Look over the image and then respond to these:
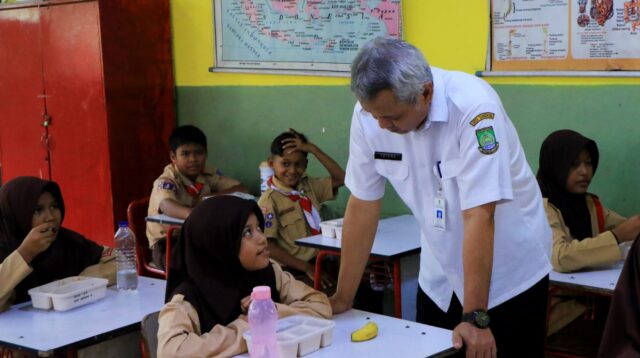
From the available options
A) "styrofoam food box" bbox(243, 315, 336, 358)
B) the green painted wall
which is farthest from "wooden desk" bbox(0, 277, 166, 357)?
the green painted wall

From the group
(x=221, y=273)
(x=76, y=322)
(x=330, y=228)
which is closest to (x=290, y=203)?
(x=330, y=228)

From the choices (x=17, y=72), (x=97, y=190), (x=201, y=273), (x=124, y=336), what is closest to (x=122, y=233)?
(x=124, y=336)

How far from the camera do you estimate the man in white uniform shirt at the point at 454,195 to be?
2121mm

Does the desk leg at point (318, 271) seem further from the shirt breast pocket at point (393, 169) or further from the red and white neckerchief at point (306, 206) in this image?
the shirt breast pocket at point (393, 169)

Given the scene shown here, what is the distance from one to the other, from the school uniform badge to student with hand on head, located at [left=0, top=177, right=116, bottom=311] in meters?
1.78

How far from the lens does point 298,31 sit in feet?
17.4

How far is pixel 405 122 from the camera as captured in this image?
2.18 meters

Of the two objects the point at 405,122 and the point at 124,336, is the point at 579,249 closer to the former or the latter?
the point at 405,122

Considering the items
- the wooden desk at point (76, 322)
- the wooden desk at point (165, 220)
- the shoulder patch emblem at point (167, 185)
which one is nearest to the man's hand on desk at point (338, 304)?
the wooden desk at point (76, 322)

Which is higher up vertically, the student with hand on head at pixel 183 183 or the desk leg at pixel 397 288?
the student with hand on head at pixel 183 183

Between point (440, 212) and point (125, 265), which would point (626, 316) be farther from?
point (125, 265)

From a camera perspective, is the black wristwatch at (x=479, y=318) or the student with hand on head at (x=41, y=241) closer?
the black wristwatch at (x=479, y=318)

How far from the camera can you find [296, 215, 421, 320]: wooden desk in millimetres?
3774

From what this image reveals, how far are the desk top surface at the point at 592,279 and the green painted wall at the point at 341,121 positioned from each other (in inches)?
31.8
